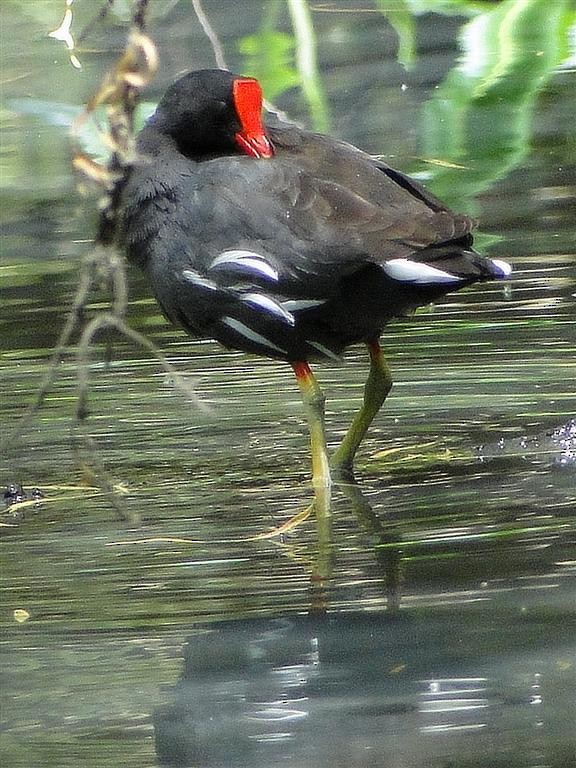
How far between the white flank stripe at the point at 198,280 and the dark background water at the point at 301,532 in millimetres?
504

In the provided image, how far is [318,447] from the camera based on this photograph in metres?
4.48

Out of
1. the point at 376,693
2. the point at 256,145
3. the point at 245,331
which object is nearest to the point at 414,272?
the point at 245,331

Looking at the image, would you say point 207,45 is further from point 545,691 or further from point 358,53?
point 545,691

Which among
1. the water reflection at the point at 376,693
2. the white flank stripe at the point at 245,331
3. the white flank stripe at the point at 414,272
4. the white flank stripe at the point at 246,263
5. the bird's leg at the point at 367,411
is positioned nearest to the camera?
the water reflection at the point at 376,693

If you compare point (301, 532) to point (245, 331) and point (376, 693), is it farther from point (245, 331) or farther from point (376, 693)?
point (376, 693)

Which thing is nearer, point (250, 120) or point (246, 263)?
point (246, 263)

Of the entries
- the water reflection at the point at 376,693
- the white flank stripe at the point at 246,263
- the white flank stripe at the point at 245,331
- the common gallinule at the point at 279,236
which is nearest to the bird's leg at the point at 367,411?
the common gallinule at the point at 279,236

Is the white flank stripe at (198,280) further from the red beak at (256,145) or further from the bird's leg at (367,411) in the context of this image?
the bird's leg at (367,411)

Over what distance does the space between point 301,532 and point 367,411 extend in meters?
0.78

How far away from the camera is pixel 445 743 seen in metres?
2.87

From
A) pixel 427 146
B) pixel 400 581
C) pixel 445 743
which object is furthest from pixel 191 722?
pixel 427 146

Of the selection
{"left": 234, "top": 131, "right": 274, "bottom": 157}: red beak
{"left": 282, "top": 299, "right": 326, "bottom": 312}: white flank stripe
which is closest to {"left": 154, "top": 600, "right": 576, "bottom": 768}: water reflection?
{"left": 282, "top": 299, "right": 326, "bottom": 312}: white flank stripe

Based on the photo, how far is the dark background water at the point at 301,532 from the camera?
3.03 meters

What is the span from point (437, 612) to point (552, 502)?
2.46 feet
